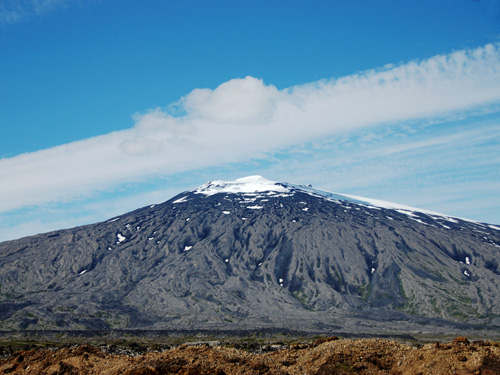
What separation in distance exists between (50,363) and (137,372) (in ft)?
41.8

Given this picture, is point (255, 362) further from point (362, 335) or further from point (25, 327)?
point (25, 327)

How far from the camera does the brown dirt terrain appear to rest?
26.6 m

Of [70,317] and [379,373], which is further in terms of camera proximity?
[70,317]

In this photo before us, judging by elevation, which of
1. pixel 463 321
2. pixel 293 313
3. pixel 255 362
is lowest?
pixel 463 321

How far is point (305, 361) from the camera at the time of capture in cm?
3250

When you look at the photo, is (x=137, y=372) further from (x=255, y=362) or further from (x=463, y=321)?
(x=463, y=321)

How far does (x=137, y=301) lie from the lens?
7721 inches

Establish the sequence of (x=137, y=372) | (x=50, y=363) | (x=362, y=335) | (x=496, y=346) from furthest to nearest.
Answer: (x=362, y=335), (x=50, y=363), (x=496, y=346), (x=137, y=372)

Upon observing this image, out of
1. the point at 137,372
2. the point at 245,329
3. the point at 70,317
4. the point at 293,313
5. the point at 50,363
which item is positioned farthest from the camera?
the point at 293,313

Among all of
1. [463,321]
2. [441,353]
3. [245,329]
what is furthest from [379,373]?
[463,321]

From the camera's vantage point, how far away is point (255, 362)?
29.5 metres

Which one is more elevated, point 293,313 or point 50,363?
point 50,363

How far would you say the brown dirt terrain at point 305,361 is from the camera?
26.6 meters

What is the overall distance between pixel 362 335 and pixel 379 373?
11149 cm
